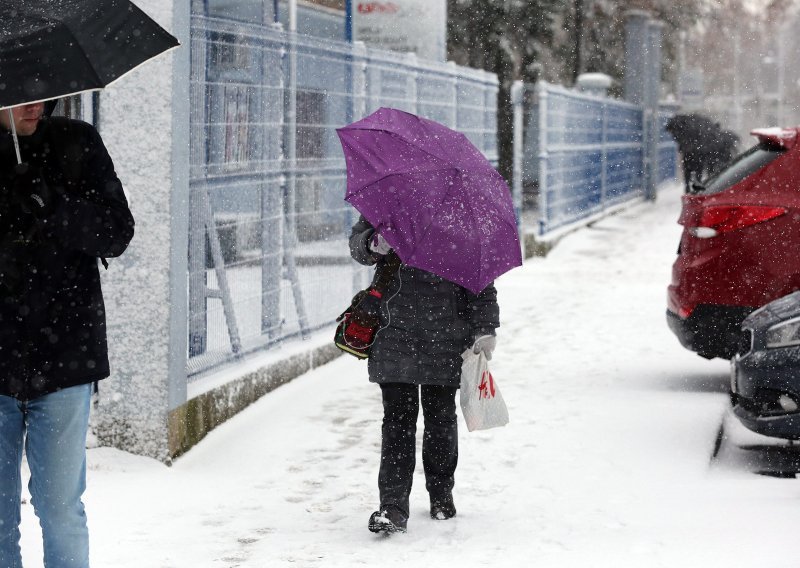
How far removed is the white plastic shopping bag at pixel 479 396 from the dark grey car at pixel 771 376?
1.65 meters

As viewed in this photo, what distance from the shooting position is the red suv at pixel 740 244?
7875mm

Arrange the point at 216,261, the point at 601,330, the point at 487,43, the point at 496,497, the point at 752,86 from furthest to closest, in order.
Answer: the point at 752,86
the point at 487,43
the point at 601,330
the point at 216,261
the point at 496,497

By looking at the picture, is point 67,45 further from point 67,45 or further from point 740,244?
point 740,244

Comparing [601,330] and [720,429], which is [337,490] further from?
[601,330]

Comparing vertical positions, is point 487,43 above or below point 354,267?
above

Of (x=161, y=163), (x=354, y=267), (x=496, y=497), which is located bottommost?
(x=496, y=497)

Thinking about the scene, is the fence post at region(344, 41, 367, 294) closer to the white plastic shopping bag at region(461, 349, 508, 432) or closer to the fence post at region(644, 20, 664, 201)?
the white plastic shopping bag at region(461, 349, 508, 432)

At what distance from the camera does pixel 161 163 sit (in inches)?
258

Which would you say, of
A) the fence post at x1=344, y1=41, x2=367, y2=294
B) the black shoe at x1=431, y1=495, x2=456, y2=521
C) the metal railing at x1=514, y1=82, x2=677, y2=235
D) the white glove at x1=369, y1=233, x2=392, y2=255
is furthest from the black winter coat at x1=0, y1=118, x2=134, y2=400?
the metal railing at x1=514, y1=82, x2=677, y2=235

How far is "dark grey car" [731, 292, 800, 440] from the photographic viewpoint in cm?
642

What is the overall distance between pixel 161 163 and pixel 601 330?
18.4 feet

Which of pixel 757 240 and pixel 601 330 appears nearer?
pixel 757 240

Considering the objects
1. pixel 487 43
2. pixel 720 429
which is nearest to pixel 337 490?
pixel 720 429

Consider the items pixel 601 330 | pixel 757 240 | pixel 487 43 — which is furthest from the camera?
pixel 487 43
